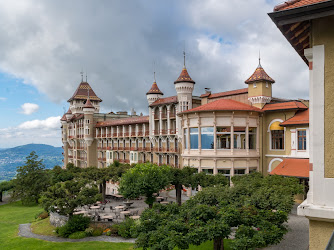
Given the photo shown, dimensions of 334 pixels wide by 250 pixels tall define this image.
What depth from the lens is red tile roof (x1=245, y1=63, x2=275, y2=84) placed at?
34.7 m

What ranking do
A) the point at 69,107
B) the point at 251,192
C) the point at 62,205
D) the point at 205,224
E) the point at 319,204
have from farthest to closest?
the point at 69,107 → the point at 62,205 → the point at 251,192 → the point at 205,224 → the point at 319,204

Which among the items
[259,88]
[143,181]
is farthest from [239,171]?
[143,181]

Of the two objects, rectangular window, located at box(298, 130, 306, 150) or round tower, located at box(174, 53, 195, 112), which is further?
round tower, located at box(174, 53, 195, 112)

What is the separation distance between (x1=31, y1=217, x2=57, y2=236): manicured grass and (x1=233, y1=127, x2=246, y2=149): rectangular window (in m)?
22.6

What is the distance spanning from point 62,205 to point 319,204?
2552 centimetres

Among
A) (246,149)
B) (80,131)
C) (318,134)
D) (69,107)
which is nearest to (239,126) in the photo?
(246,149)

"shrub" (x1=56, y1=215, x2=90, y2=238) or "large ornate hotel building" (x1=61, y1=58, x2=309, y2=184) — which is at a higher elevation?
"large ornate hotel building" (x1=61, y1=58, x2=309, y2=184)

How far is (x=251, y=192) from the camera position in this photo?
17.2 metres

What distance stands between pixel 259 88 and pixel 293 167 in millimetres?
10761

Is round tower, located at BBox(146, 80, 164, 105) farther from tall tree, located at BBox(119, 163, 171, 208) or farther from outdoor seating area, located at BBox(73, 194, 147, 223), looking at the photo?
tall tree, located at BBox(119, 163, 171, 208)

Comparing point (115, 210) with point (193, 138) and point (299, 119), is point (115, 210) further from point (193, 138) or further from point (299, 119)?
point (299, 119)

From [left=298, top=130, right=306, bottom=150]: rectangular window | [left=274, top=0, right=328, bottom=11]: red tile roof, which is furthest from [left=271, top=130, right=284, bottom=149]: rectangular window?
[left=274, top=0, right=328, bottom=11]: red tile roof

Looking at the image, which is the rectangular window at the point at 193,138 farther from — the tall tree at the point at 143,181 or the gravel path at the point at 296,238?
the gravel path at the point at 296,238

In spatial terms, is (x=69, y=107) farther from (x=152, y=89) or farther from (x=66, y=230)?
(x=66, y=230)
